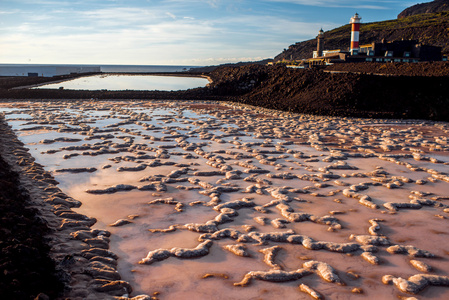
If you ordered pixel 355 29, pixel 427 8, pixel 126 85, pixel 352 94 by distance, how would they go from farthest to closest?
1. pixel 427 8
2. pixel 355 29
3. pixel 126 85
4. pixel 352 94

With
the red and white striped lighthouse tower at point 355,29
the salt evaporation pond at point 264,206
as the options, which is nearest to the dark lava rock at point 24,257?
the salt evaporation pond at point 264,206

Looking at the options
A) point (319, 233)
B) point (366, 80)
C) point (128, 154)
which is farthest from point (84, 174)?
point (366, 80)

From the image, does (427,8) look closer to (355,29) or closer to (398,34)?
(398,34)

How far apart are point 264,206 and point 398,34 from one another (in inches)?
3587

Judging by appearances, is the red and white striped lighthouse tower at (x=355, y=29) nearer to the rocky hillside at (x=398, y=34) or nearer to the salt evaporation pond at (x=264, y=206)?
the rocky hillside at (x=398, y=34)

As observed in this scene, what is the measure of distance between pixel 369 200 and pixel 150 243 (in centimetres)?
320

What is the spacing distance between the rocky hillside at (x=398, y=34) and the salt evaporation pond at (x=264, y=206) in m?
61.4

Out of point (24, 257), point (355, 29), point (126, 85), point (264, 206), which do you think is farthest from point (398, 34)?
point (24, 257)

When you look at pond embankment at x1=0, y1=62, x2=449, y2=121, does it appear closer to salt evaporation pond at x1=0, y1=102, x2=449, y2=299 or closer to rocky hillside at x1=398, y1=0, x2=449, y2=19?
salt evaporation pond at x1=0, y1=102, x2=449, y2=299

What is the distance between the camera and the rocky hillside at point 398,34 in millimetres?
71250

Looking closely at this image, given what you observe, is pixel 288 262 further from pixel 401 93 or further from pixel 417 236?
pixel 401 93

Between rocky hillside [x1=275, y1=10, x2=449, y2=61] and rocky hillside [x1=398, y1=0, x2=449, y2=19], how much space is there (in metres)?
43.0

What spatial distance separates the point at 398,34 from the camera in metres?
83.1

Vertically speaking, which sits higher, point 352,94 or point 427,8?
point 427,8
